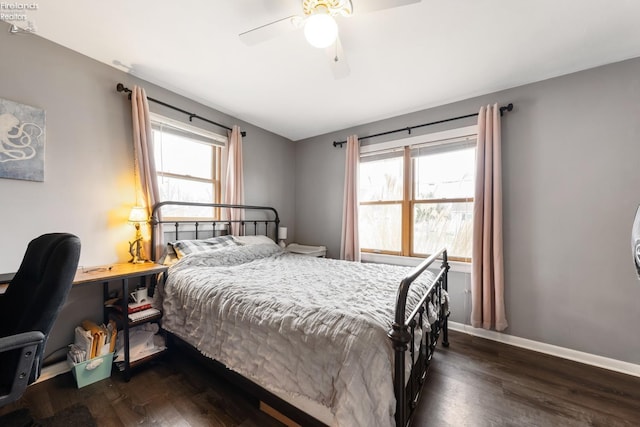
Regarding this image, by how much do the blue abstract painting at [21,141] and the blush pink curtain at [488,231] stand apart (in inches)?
151

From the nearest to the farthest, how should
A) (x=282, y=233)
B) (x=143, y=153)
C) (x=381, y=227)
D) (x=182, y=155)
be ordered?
(x=143, y=153), (x=182, y=155), (x=381, y=227), (x=282, y=233)

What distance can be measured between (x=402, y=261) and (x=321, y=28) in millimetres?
2647

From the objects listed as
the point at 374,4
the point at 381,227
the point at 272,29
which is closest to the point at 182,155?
the point at 272,29

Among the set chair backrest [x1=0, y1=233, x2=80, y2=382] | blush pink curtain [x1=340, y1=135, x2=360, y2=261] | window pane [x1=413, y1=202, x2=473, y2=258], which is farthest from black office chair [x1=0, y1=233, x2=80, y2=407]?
window pane [x1=413, y1=202, x2=473, y2=258]

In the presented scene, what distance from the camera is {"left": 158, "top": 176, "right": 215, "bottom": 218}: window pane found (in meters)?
2.65

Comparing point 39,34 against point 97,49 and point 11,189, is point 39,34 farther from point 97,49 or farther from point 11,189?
point 11,189

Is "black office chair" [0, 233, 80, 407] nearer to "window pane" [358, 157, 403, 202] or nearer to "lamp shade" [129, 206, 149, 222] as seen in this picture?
"lamp shade" [129, 206, 149, 222]

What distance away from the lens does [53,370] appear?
187 centimetres

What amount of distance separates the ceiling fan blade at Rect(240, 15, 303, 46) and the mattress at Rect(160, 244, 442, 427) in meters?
1.65

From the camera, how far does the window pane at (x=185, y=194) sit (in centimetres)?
265

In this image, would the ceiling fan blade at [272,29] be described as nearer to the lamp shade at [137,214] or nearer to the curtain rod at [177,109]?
the curtain rod at [177,109]

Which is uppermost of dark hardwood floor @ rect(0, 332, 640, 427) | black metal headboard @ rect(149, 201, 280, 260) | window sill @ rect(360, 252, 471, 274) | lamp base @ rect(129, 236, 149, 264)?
black metal headboard @ rect(149, 201, 280, 260)

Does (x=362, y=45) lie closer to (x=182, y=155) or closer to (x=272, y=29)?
(x=272, y=29)

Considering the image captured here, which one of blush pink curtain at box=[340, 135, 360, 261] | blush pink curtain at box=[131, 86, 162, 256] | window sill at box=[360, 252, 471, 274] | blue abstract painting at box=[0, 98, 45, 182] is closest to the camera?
blue abstract painting at box=[0, 98, 45, 182]
